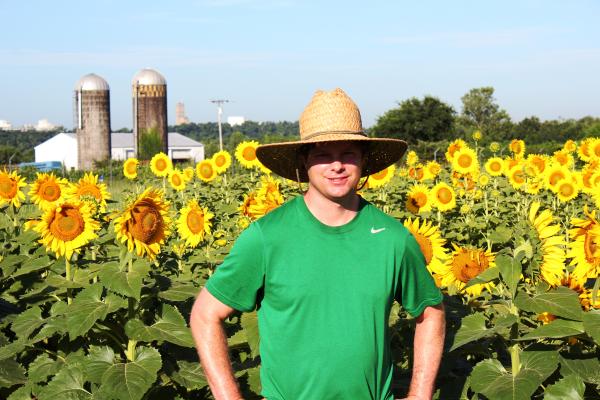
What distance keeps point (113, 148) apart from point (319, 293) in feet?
274

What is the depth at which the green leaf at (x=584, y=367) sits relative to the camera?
10.9ft

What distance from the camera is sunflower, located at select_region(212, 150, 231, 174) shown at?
10473mm

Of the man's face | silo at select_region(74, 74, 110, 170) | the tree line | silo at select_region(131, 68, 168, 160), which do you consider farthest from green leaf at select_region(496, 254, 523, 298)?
silo at select_region(74, 74, 110, 170)

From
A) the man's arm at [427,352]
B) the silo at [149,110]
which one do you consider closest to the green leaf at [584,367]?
the man's arm at [427,352]

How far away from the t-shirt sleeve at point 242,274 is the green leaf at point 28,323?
178cm

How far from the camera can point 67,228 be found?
4645 millimetres

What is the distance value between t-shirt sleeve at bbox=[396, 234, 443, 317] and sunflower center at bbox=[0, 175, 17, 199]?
4.34 m

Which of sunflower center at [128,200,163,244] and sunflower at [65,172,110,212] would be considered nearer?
sunflower center at [128,200,163,244]

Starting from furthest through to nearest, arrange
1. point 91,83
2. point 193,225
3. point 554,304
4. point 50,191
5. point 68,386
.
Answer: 1. point 91,83
2. point 50,191
3. point 193,225
4. point 68,386
5. point 554,304

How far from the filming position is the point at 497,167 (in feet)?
34.8

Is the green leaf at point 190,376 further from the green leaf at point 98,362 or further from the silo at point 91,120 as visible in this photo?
the silo at point 91,120

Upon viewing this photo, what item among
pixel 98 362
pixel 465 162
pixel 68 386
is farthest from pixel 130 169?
pixel 98 362

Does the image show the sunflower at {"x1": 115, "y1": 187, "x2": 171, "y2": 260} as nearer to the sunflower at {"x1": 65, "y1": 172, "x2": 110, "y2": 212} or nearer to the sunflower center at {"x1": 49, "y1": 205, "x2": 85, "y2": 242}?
the sunflower center at {"x1": 49, "y1": 205, "x2": 85, "y2": 242}

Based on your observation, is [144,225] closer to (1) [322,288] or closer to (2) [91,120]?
(1) [322,288]
